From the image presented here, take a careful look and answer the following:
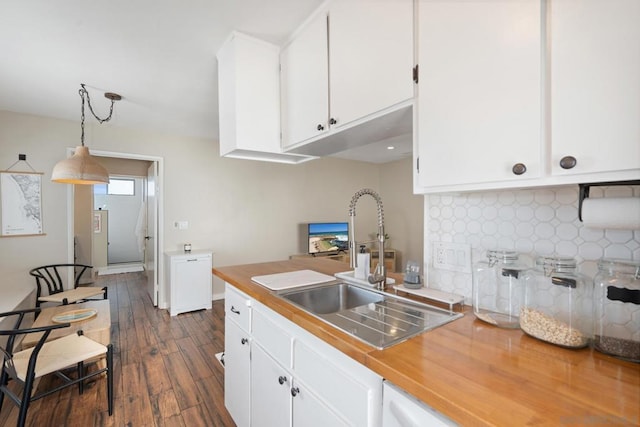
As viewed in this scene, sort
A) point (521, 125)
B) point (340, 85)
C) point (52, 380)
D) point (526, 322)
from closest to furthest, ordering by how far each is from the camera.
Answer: point (521, 125)
point (526, 322)
point (340, 85)
point (52, 380)

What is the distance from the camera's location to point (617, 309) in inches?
32.3

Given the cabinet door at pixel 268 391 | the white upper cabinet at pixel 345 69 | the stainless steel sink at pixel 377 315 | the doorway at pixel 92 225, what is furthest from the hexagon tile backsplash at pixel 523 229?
the doorway at pixel 92 225

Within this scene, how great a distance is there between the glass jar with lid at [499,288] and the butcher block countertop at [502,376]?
79mm

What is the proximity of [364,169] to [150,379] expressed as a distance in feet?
16.8

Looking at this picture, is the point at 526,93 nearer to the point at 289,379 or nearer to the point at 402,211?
the point at 289,379

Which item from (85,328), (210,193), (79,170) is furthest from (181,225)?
(85,328)

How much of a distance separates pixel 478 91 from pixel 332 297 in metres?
1.18

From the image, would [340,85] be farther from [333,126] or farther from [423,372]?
[423,372]

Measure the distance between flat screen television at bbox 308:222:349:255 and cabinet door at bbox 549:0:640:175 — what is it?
14.8 feet

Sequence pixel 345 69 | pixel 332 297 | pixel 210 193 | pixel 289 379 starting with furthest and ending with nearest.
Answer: pixel 210 193
pixel 332 297
pixel 345 69
pixel 289 379

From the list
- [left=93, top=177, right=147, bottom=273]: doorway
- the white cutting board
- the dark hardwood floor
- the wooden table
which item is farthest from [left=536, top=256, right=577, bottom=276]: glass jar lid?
[left=93, top=177, right=147, bottom=273]: doorway

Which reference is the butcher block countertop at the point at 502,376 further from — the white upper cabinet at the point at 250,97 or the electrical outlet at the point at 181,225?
the electrical outlet at the point at 181,225

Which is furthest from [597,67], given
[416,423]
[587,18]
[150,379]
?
[150,379]

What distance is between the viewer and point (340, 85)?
1.41 metres
